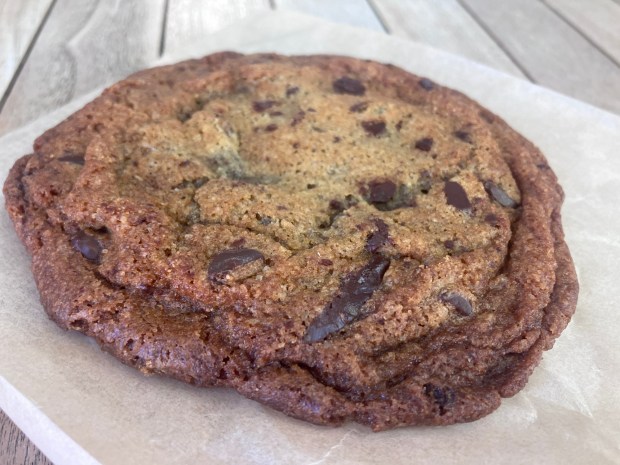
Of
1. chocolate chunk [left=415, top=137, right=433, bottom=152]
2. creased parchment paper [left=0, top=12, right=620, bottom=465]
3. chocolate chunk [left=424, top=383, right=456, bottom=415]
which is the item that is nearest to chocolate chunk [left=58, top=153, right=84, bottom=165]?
creased parchment paper [left=0, top=12, right=620, bottom=465]

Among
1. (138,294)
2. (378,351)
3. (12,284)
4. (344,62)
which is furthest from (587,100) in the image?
(12,284)

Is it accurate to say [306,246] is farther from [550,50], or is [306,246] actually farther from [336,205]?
[550,50]

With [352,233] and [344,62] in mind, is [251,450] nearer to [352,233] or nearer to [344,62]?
[352,233]

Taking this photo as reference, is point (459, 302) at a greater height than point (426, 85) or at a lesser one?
lesser

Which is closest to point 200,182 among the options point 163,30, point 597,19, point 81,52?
point 81,52

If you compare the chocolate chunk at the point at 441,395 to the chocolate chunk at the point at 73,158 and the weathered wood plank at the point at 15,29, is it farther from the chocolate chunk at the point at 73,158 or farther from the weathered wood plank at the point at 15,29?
the weathered wood plank at the point at 15,29

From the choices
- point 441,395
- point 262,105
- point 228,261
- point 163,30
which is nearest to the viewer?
point 441,395
